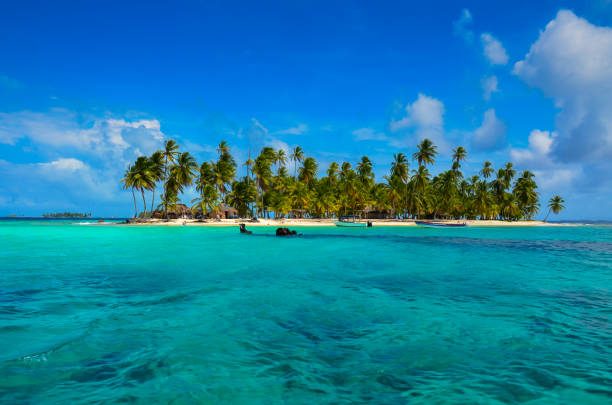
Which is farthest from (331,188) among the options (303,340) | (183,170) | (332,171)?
(303,340)

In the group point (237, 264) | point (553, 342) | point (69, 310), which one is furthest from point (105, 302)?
point (553, 342)

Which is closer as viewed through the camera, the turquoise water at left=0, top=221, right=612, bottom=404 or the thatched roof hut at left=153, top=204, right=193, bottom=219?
the turquoise water at left=0, top=221, right=612, bottom=404

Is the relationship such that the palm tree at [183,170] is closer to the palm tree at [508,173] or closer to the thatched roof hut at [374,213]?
the thatched roof hut at [374,213]

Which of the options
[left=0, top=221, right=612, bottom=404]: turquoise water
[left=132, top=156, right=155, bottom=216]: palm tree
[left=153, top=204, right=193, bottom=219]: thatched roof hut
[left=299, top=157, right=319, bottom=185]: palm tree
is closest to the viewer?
[left=0, top=221, right=612, bottom=404]: turquoise water

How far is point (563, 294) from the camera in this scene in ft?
27.3

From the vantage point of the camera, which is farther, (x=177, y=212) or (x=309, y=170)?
(x=309, y=170)

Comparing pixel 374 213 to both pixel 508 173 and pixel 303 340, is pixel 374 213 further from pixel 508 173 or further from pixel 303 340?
pixel 303 340

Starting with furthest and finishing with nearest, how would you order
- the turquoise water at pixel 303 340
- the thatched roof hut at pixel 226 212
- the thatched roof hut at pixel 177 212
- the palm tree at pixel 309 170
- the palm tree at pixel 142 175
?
the palm tree at pixel 309 170
the thatched roof hut at pixel 226 212
the thatched roof hut at pixel 177 212
the palm tree at pixel 142 175
the turquoise water at pixel 303 340

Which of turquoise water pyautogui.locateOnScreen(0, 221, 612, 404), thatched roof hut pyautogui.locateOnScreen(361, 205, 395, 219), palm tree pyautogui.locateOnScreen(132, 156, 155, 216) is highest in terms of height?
palm tree pyautogui.locateOnScreen(132, 156, 155, 216)

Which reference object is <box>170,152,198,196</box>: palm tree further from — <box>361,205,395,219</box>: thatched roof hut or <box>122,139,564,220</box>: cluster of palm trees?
→ <box>361,205,395,219</box>: thatched roof hut

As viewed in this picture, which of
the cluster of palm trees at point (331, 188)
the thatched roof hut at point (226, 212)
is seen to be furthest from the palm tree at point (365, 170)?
the thatched roof hut at point (226, 212)

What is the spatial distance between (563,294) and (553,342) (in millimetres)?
4418

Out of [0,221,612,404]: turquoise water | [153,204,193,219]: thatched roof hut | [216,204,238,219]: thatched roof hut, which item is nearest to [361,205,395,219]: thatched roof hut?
[216,204,238,219]: thatched roof hut

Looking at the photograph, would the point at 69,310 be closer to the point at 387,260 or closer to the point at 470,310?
the point at 470,310
